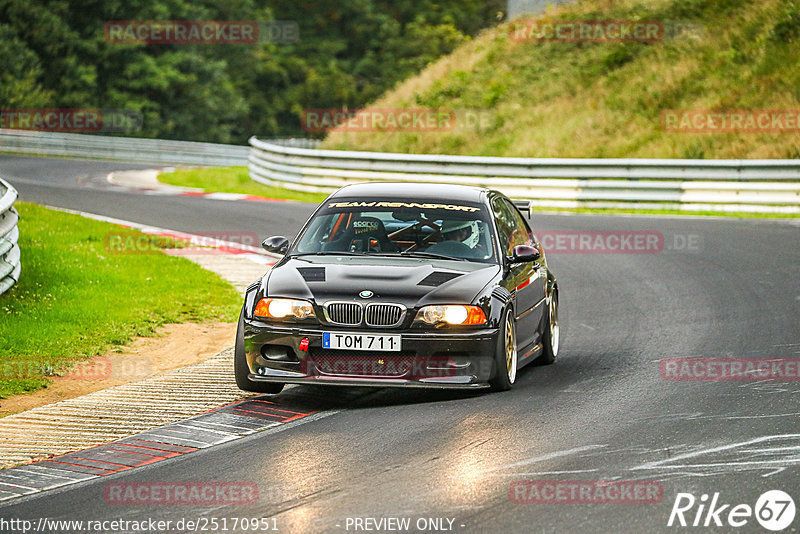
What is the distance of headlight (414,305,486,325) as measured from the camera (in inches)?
335

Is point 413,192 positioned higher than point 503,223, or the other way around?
point 413,192

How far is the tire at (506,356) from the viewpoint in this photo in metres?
8.76

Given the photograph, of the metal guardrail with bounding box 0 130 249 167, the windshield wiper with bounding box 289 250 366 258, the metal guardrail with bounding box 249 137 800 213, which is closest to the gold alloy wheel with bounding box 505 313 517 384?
the windshield wiper with bounding box 289 250 366 258

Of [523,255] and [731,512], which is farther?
[523,255]

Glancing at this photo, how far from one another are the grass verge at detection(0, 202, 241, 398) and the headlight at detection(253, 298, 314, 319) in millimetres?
2128

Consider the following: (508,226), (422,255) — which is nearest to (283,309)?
(422,255)

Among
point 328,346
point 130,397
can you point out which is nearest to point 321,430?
point 328,346

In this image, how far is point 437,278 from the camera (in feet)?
Result: 29.0

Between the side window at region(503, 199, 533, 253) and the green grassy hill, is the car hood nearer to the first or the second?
the side window at region(503, 199, 533, 253)

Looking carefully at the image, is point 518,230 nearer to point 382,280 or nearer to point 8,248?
point 382,280

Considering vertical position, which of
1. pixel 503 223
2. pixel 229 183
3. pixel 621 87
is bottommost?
pixel 229 183

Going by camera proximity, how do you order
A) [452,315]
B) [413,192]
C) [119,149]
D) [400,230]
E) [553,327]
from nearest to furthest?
[452,315] → [400,230] → [413,192] → [553,327] → [119,149]

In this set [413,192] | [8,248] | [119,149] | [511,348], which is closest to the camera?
[511,348]

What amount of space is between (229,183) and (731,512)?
27777 mm
